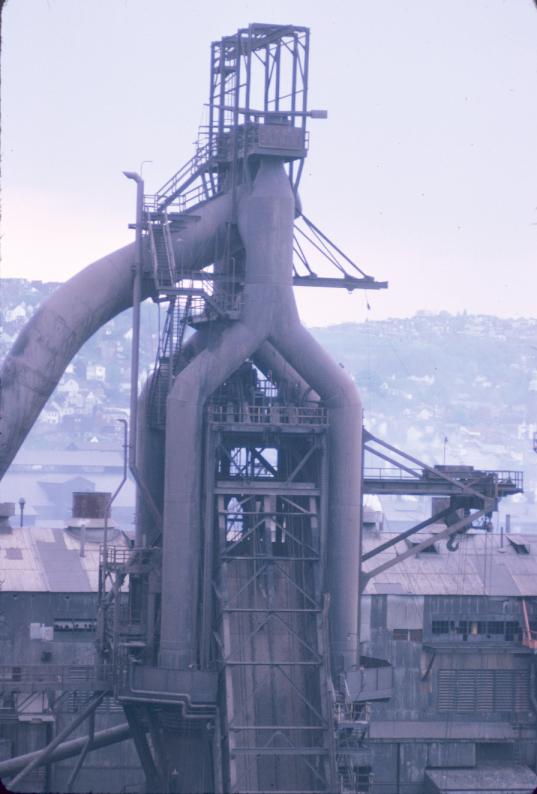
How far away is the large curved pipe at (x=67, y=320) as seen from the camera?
3991 cm

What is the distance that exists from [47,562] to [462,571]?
15484 mm

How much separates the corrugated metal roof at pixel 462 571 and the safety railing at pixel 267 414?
1512 cm

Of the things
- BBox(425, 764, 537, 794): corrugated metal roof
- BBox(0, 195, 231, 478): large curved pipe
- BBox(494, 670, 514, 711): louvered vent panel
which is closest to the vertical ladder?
BBox(0, 195, 231, 478): large curved pipe

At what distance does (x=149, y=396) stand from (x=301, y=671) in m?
9.66

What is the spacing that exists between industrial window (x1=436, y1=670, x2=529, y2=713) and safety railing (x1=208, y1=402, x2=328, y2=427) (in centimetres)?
1785

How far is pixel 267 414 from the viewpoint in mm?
40656

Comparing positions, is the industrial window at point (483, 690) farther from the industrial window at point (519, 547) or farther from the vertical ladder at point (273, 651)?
the vertical ladder at point (273, 651)

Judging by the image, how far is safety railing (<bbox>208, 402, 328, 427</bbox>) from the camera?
4003cm

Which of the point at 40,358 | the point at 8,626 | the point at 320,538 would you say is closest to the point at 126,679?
the point at 320,538

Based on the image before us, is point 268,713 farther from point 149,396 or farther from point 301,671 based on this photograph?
point 149,396

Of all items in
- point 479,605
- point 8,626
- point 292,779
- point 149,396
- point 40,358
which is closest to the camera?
point 292,779

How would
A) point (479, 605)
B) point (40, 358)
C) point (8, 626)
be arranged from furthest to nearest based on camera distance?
point (479, 605)
point (8, 626)
point (40, 358)

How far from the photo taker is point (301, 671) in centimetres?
3894

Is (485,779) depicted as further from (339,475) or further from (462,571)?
(339,475)
